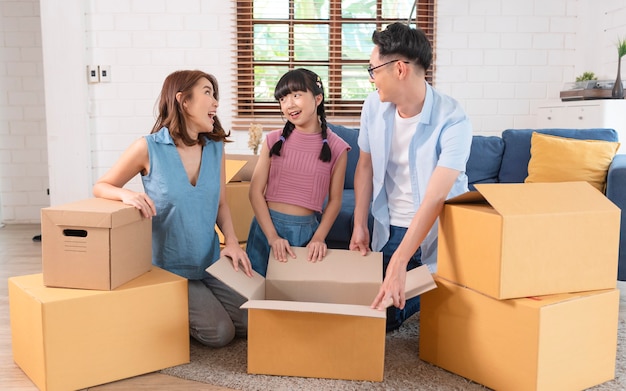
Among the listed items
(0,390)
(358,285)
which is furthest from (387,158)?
(0,390)

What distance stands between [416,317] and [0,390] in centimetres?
151

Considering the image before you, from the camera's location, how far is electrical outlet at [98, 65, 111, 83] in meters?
4.46

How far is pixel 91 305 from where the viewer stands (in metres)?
1.71

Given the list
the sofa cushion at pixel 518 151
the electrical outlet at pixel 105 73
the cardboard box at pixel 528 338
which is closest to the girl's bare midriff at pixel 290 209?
the cardboard box at pixel 528 338

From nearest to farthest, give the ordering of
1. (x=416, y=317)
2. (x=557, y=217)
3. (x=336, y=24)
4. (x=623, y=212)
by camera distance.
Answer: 1. (x=557, y=217)
2. (x=416, y=317)
3. (x=623, y=212)
4. (x=336, y=24)

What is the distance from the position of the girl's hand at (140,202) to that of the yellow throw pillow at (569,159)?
2075 mm

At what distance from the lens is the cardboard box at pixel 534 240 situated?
161cm

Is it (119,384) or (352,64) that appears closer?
(119,384)

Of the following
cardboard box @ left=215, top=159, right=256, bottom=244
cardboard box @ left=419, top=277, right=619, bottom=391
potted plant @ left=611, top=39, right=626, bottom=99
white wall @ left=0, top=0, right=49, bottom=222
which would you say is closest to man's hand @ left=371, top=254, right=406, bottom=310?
cardboard box @ left=419, top=277, right=619, bottom=391

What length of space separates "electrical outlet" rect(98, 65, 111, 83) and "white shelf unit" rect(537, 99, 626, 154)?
10.5 feet

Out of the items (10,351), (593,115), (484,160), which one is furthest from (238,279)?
(593,115)

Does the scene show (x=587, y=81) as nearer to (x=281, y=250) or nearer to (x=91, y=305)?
(x=281, y=250)

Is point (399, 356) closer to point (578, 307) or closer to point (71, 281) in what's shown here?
point (578, 307)

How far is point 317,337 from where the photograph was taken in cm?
177
